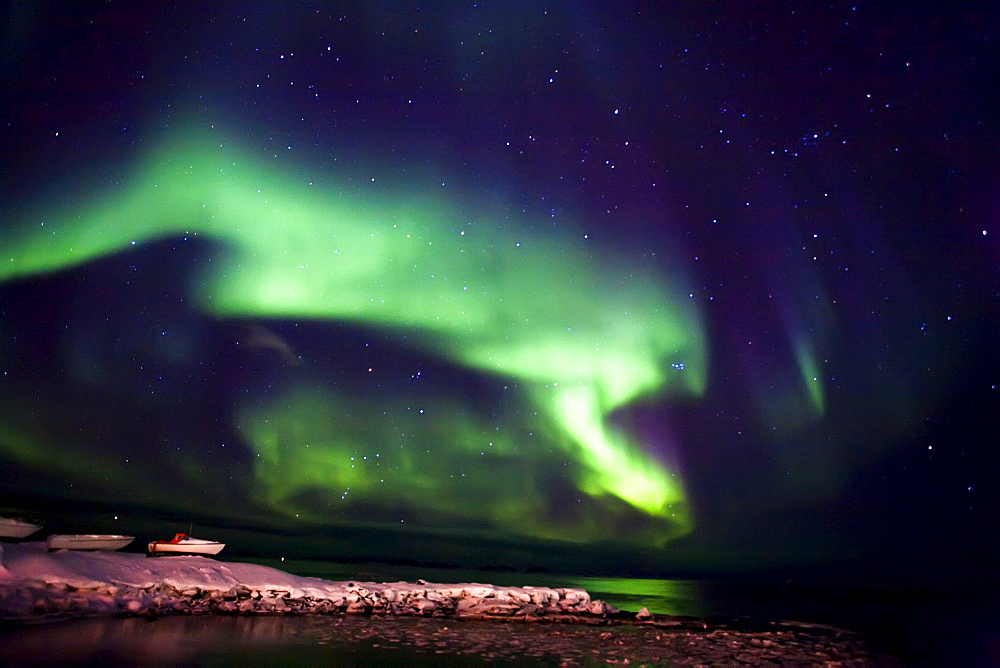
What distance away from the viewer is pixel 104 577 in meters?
23.8

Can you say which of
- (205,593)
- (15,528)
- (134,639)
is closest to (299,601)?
(205,593)

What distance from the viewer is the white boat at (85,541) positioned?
27.9m

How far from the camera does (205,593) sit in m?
25.0

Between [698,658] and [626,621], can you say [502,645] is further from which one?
[626,621]

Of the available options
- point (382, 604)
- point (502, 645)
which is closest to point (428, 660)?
point (502, 645)

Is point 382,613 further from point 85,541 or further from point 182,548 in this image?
point 85,541

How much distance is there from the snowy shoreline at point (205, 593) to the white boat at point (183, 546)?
391cm

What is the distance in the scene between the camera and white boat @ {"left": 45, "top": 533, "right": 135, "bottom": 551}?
91.5ft

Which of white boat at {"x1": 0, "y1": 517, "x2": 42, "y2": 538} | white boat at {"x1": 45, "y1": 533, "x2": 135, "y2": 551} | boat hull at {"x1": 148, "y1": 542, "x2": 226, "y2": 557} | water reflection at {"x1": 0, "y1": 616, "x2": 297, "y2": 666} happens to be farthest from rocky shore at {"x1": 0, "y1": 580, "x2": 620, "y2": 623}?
white boat at {"x1": 0, "y1": 517, "x2": 42, "y2": 538}

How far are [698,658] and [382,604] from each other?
548 inches

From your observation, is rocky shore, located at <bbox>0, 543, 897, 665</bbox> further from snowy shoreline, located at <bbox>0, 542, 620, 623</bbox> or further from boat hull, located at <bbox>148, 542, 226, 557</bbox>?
boat hull, located at <bbox>148, 542, 226, 557</bbox>

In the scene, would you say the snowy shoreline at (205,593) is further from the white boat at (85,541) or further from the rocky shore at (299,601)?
the white boat at (85,541)

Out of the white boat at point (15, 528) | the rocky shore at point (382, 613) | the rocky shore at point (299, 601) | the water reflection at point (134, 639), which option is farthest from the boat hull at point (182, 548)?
the water reflection at point (134, 639)

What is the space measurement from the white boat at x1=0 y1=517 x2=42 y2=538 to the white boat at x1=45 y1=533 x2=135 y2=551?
132 inches
